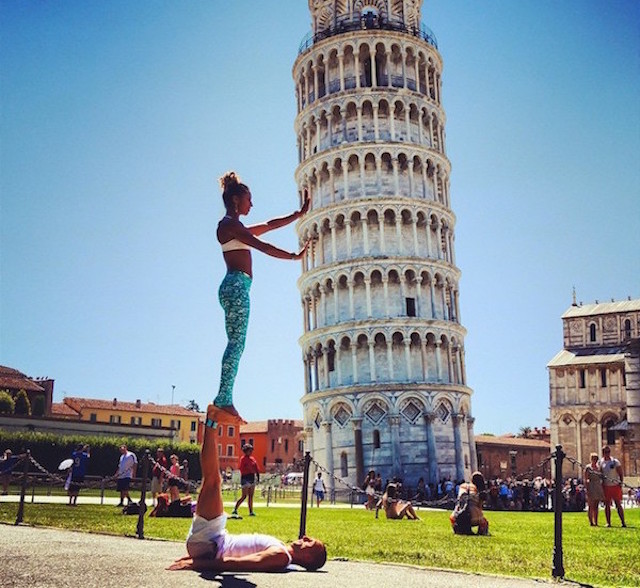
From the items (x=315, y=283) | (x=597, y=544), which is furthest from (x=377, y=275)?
(x=597, y=544)

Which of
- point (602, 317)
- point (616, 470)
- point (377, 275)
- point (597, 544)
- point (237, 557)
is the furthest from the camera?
point (602, 317)

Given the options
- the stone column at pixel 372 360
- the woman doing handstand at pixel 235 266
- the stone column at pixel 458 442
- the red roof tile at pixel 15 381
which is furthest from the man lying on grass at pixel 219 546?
the red roof tile at pixel 15 381

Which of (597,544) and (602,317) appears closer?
(597,544)

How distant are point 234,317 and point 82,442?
3947 centimetres

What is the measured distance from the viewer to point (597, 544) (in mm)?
11438

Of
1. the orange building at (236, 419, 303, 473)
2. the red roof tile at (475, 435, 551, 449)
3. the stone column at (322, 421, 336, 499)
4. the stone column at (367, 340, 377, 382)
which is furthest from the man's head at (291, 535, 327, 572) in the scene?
the orange building at (236, 419, 303, 473)

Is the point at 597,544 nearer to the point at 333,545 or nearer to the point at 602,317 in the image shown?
the point at 333,545

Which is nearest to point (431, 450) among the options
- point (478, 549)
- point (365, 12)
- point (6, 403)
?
point (6, 403)

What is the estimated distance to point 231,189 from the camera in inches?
289

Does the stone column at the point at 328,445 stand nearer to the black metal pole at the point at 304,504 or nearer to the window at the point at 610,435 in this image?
the black metal pole at the point at 304,504

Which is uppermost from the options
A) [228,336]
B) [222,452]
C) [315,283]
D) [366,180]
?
[366,180]

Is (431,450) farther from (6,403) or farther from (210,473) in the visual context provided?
(210,473)

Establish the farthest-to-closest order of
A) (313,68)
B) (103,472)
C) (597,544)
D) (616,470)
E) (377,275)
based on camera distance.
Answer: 1. (313,68)
2. (377,275)
3. (103,472)
4. (616,470)
5. (597,544)

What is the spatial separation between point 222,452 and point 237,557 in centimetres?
9241
